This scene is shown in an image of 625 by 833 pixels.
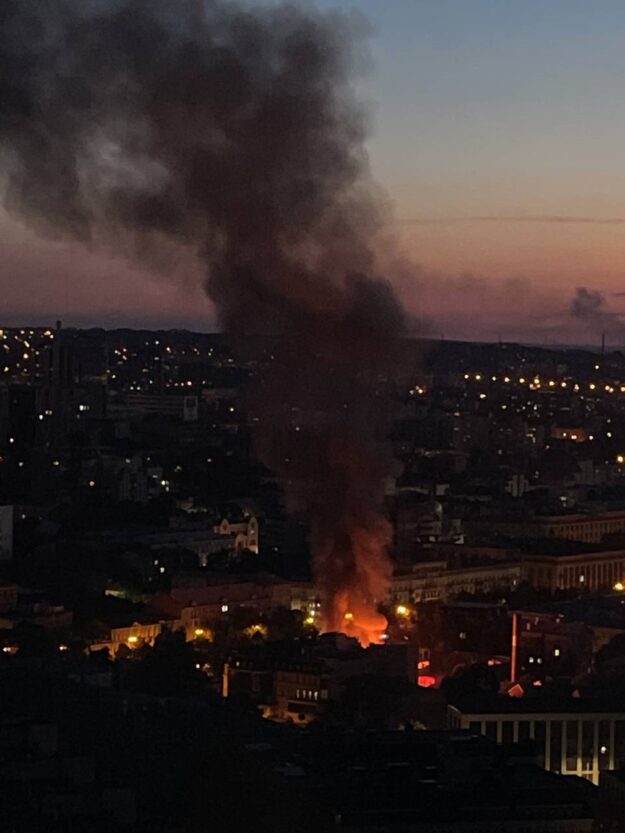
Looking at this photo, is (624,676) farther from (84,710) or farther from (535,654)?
(84,710)

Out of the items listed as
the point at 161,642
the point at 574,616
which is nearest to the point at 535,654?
the point at 574,616

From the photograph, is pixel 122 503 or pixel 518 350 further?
pixel 518 350

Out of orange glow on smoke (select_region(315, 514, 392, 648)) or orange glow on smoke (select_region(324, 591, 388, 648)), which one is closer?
orange glow on smoke (select_region(324, 591, 388, 648))

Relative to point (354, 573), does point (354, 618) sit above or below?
below

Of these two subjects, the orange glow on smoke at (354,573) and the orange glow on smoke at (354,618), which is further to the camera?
the orange glow on smoke at (354,573)

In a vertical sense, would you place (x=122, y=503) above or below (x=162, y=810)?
above

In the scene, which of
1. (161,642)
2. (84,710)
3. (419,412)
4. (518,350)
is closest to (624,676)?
(161,642)

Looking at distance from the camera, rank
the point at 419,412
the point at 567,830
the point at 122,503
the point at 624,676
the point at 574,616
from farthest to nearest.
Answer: the point at 419,412
the point at 122,503
the point at 574,616
the point at 624,676
the point at 567,830

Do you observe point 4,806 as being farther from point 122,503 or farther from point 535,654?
→ point 122,503

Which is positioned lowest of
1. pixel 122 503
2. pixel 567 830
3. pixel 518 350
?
pixel 567 830

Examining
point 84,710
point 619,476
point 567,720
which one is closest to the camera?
point 84,710
